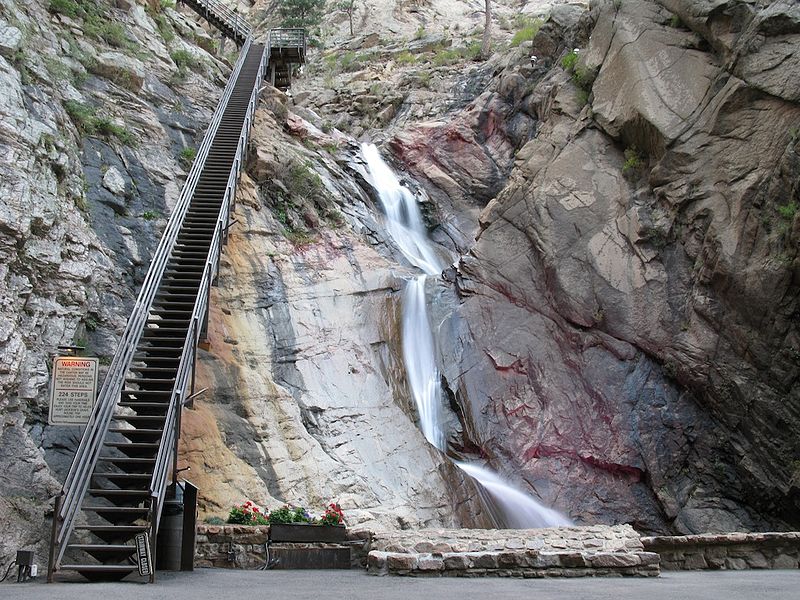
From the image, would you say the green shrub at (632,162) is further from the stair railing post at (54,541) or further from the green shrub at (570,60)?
the stair railing post at (54,541)

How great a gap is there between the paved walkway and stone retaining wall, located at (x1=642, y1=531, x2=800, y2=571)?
1364 millimetres

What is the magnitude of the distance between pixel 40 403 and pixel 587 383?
40.5 feet

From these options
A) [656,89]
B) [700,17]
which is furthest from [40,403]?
[700,17]

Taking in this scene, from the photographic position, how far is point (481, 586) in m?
8.21

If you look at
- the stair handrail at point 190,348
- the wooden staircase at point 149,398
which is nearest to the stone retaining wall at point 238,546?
the wooden staircase at point 149,398

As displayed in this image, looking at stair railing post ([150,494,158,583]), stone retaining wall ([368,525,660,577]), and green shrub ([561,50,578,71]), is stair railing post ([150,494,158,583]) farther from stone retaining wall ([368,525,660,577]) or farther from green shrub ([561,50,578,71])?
green shrub ([561,50,578,71])

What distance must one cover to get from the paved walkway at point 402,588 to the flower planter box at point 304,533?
1350mm

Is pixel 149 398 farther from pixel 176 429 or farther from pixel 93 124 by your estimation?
pixel 93 124

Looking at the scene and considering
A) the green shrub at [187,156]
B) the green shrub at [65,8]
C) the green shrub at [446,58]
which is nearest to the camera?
the green shrub at [187,156]

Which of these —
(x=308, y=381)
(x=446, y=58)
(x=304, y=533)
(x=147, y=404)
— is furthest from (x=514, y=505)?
(x=446, y=58)

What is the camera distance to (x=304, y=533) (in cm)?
1129

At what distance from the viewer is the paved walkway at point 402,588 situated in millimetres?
7191

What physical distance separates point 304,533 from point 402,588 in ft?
12.4

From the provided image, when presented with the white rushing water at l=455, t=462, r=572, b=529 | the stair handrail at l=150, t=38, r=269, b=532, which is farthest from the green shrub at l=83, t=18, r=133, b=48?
the white rushing water at l=455, t=462, r=572, b=529
